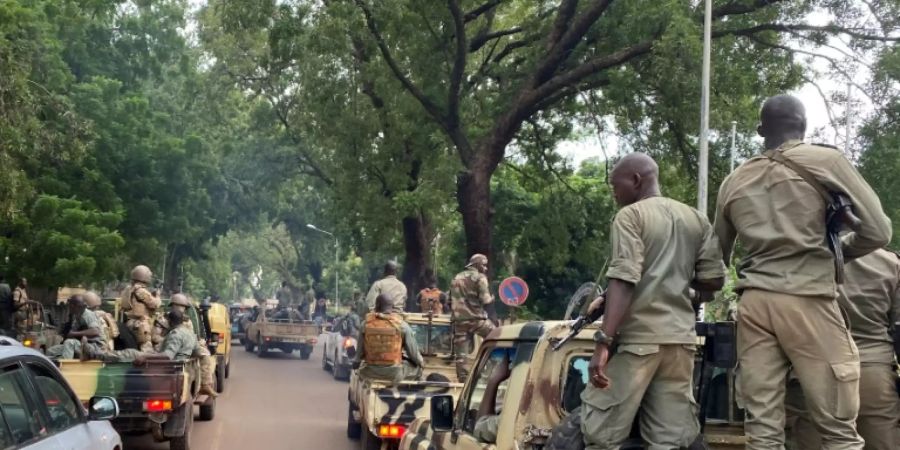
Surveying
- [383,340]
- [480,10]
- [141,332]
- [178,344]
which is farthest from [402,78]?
[383,340]

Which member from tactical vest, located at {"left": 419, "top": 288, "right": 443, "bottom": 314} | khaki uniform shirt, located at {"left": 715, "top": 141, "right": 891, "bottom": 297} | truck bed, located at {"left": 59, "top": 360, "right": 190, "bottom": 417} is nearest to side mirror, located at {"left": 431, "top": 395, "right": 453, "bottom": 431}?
khaki uniform shirt, located at {"left": 715, "top": 141, "right": 891, "bottom": 297}

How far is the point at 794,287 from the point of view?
13.6ft

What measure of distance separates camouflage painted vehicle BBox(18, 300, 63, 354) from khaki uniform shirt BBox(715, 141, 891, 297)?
1219cm

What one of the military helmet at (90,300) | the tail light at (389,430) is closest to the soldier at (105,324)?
the military helmet at (90,300)

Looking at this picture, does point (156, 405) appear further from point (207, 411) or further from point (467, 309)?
point (207, 411)

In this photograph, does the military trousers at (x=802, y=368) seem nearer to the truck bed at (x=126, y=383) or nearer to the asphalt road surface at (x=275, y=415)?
the truck bed at (x=126, y=383)

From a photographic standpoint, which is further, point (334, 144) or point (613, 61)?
point (334, 144)

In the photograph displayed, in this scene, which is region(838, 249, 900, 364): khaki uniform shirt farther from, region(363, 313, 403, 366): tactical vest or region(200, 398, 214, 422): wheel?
region(200, 398, 214, 422): wheel

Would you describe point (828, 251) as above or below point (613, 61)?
below

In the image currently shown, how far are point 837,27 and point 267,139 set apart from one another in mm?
23834

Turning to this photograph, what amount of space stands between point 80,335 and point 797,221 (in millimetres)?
9560

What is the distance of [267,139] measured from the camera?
127ft

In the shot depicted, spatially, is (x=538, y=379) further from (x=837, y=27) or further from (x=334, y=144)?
(x=334, y=144)

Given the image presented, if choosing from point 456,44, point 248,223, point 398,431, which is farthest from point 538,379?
point 248,223
